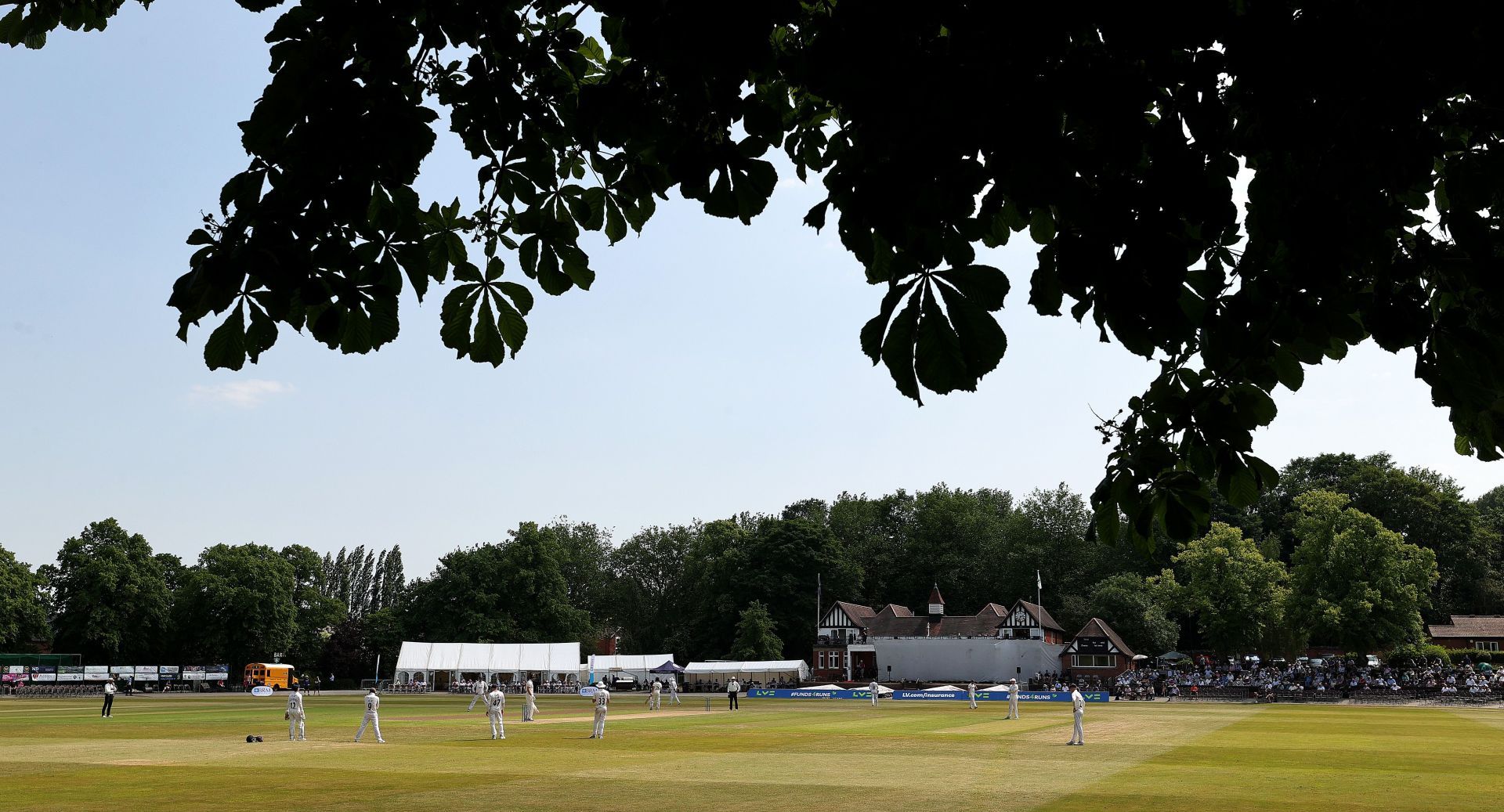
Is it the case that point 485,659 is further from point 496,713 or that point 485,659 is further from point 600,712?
point 600,712

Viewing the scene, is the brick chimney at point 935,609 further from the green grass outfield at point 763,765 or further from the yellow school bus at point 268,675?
the green grass outfield at point 763,765

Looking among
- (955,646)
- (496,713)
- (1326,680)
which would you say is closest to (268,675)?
(955,646)

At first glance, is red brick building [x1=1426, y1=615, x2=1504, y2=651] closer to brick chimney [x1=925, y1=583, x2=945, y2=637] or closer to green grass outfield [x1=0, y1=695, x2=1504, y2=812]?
brick chimney [x1=925, y1=583, x2=945, y2=637]

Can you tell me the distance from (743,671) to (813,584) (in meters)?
20.9

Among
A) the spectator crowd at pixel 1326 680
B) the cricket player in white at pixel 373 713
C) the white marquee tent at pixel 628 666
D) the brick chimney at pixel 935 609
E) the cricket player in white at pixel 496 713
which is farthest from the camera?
the brick chimney at pixel 935 609

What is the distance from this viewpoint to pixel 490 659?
70000mm

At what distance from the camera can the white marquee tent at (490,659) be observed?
69312mm

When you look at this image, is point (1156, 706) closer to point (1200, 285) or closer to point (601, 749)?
point (601, 749)

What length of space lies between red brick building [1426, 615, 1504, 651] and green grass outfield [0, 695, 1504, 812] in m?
50.6

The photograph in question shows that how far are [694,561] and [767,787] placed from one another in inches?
3739

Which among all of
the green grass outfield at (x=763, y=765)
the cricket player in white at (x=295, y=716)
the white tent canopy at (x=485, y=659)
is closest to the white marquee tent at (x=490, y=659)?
Answer: the white tent canopy at (x=485, y=659)

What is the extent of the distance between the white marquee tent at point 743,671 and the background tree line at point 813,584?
592 cm

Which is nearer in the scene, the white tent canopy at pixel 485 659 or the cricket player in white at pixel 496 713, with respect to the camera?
the cricket player in white at pixel 496 713

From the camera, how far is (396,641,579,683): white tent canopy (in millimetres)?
69250
